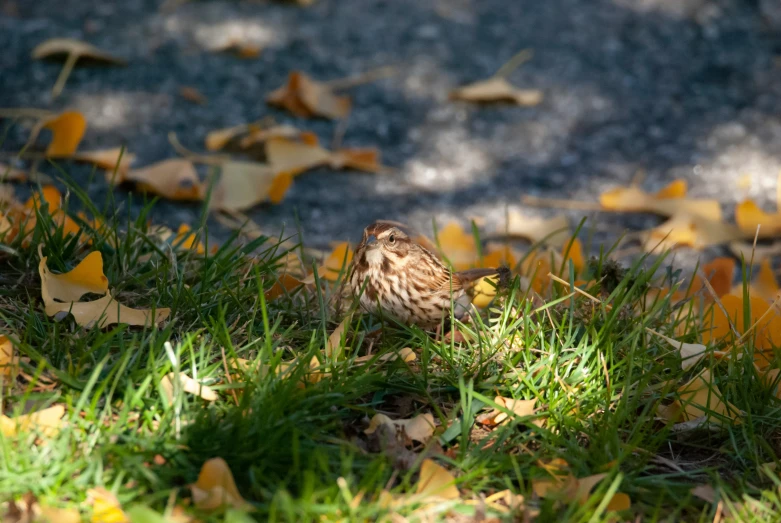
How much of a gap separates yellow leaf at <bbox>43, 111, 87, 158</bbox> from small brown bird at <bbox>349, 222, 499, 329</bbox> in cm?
228

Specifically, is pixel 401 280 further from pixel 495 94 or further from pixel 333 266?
pixel 495 94

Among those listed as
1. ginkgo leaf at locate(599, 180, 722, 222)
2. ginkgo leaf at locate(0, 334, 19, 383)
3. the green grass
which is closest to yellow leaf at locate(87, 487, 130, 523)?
the green grass

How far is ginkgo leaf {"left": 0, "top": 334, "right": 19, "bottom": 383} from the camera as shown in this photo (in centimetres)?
278

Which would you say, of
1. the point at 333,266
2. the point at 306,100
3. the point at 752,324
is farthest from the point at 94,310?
the point at 306,100

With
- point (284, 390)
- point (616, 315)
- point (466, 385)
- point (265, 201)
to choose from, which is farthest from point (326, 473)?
point (265, 201)

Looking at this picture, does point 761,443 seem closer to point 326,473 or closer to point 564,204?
point 326,473

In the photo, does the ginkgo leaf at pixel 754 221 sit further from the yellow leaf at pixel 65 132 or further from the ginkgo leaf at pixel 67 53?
the ginkgo leaf at pixel 67 53

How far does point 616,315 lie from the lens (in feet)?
10.8

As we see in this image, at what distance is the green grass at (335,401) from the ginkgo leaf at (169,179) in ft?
4.24

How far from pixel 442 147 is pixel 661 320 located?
9.01 ft

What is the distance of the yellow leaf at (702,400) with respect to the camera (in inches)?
119

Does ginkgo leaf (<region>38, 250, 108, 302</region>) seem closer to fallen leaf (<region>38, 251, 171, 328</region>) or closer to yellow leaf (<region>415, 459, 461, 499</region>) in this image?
fallen leaf (<region>38, 251, 171, 328</region>)

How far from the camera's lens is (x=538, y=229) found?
4.99 metres

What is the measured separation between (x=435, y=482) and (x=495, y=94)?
13.8ft
